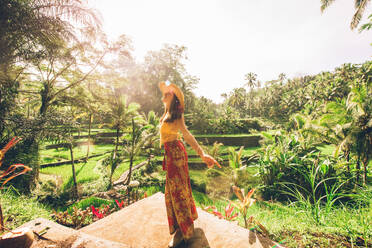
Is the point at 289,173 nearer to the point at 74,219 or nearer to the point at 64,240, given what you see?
the point at 64,240

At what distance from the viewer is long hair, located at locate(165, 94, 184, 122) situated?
1.67 meters

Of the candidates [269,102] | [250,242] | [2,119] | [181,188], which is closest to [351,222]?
[250,242]

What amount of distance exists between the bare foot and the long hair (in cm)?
122

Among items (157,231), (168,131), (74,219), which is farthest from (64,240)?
(74,219)

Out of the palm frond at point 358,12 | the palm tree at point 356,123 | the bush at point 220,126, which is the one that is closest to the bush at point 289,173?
the palm tree at point 356,123

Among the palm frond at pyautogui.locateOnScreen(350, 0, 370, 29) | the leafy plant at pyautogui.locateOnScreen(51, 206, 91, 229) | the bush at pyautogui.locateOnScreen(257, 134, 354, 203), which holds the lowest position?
the leafy plant at pyautogui.locateOnScreen(51, 206, 91, 229)

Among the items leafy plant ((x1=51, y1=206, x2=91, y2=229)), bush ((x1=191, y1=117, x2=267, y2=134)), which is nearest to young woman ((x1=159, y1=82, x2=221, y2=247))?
leafy plant ((x1=51, y1=206, x2=91, y2=229))

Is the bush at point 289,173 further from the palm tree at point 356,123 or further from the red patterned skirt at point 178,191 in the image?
the red patterned skirt at point 178,191

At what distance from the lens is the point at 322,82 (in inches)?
949

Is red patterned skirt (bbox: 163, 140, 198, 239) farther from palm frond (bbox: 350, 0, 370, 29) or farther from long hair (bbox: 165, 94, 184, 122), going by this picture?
palm frond (bbox: 350, 0, 370, 29)

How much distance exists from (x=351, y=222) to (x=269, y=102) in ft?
121

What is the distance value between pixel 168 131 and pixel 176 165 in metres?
0.38

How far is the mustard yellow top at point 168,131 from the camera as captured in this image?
1664 millimetres

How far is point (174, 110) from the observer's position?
168 cm
